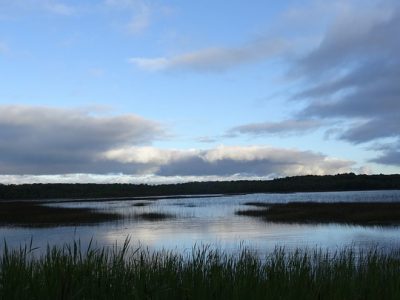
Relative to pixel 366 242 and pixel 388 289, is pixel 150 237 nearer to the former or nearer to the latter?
pixel 366 242

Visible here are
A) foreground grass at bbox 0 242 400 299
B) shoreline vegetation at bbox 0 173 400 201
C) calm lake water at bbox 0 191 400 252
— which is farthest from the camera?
shoreline vegetation at bbox 0 173 400 201

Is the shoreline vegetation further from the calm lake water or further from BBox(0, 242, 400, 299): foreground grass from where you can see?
BBox(0, 242, 400, 299): foreground grass

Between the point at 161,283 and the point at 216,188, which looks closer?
the point at 161,283

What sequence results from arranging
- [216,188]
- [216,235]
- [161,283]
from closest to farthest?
1. [161,283]
2. [216,235]
3. [216,188]

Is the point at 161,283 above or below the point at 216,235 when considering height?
above

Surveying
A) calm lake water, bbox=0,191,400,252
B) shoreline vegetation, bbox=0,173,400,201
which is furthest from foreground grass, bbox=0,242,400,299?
shoreline vegetation, bbox=0,173,400,201

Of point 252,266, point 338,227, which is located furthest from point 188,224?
point 252,266

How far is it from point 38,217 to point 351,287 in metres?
39.2

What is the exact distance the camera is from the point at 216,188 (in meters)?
163

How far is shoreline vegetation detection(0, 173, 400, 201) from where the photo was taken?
411 ft

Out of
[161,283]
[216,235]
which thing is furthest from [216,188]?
[161,283]

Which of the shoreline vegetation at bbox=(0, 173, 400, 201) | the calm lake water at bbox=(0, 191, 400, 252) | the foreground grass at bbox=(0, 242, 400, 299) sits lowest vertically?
the calm lake water at bbox=(0, 191, 400, 252)

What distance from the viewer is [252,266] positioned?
11.1 m

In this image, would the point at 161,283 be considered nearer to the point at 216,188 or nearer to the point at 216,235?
the point at 216,235
